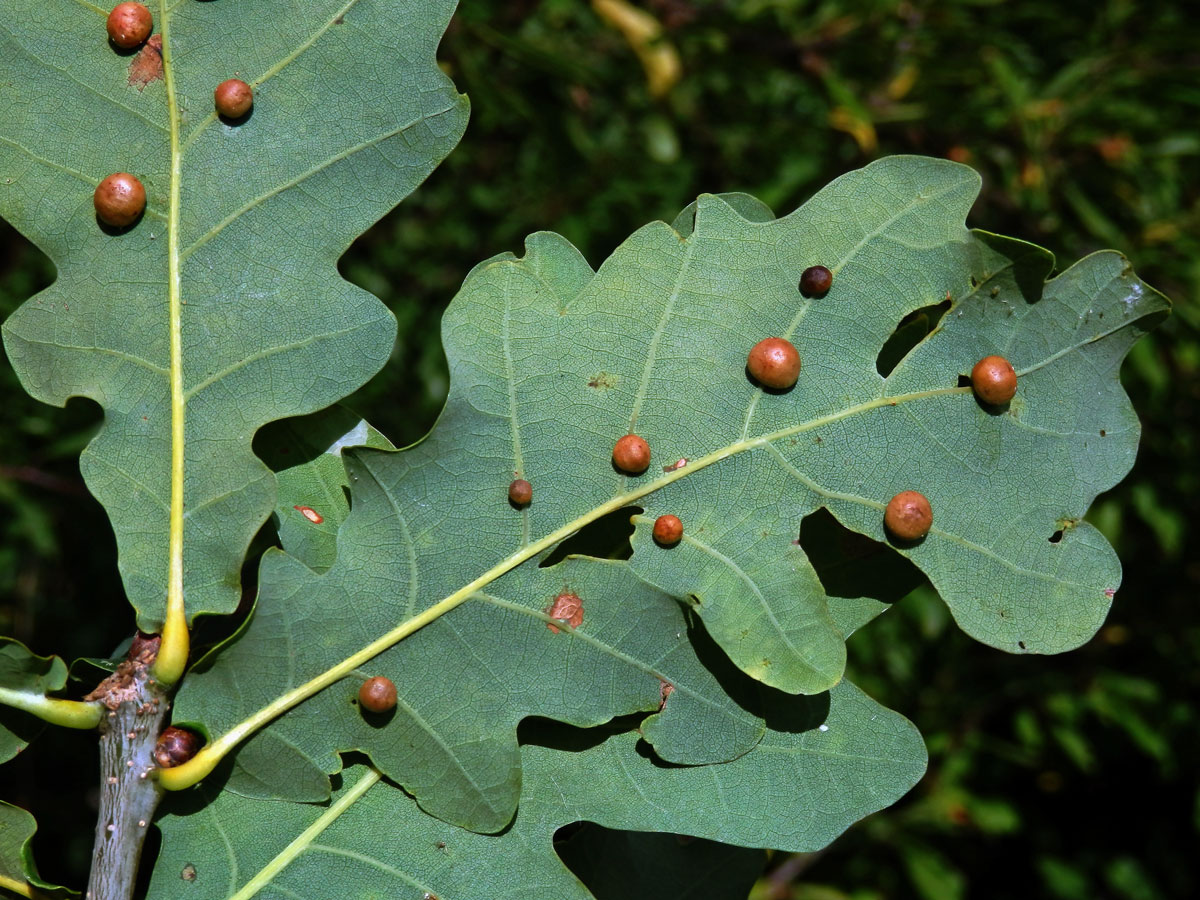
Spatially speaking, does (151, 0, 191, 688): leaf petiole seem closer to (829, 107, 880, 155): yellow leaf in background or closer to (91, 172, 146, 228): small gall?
(91, 172, 146, 228): small gall

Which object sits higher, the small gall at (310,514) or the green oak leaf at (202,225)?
the green oak leaf at (202,225)

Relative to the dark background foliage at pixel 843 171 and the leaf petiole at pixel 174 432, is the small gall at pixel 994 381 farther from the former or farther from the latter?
the dark background foliage at pixel 843 171

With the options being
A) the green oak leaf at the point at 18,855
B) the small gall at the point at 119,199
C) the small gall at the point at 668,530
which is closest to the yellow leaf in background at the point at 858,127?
the small gall at the point at 668,530

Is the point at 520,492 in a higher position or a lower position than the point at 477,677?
higher

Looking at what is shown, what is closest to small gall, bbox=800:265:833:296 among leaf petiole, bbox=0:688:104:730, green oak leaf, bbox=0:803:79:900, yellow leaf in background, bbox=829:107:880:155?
leaf petiole, bbox=0:688:104:730

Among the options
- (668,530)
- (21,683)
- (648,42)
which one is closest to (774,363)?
(668,530)

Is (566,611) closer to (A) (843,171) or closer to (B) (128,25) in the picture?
(B) (128,25)
